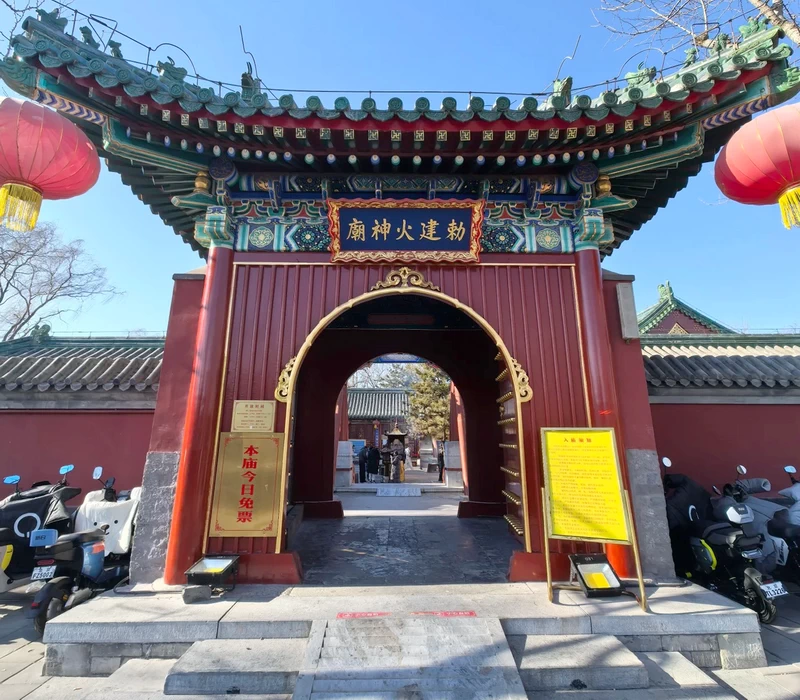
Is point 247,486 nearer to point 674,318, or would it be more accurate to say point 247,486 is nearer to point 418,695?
point 418,695

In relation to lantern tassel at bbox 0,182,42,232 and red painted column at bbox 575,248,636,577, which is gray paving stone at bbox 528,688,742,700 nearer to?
red painted column at bbox 575,248,636,577

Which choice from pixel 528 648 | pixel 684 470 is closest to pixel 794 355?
pixel 684 470

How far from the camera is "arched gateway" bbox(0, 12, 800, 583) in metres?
4.18

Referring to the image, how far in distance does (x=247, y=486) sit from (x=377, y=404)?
2288 cm

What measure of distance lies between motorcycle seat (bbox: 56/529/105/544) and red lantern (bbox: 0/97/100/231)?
3043mm

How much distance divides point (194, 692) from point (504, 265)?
15.7 feet

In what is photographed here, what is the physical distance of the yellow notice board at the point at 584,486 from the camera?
12.6 feet

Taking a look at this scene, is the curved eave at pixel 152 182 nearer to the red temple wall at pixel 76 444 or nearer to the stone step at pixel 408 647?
the red temple wall at pixel 76 444

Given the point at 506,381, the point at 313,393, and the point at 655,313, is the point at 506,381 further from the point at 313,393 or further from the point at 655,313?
the point at 655,313

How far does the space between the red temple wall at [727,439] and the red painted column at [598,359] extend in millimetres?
2473

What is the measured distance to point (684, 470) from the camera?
6.24 meters

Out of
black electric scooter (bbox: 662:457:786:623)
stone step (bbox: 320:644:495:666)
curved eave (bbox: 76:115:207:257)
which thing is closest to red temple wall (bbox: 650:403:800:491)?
black electric scooter (bbox: 662:457:786:623)

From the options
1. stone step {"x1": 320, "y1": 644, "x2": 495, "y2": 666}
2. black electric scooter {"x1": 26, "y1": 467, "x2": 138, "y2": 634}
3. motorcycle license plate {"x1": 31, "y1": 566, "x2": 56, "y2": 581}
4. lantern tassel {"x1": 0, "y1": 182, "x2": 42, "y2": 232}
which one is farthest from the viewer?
motorcycle license plate {"x1": 31, "y1": 566, "x2": 56, "y2": 581}

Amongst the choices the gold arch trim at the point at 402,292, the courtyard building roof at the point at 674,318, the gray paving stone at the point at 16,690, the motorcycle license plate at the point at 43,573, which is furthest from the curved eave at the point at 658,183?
the courtyard building roof at the point at 674,318
